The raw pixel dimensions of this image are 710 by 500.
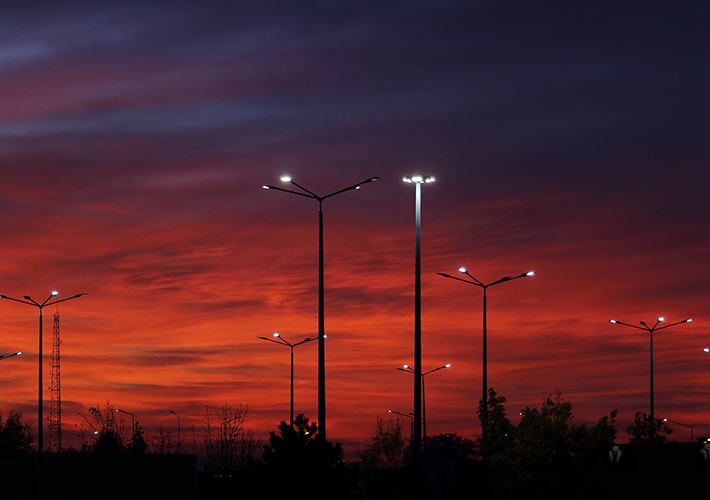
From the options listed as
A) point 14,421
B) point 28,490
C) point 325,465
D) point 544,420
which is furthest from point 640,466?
point 14,421

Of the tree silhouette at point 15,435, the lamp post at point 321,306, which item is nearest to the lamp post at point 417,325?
the lamp post at point 321,306

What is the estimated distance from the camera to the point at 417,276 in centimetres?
4188

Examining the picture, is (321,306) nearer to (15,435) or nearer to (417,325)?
(417,325)

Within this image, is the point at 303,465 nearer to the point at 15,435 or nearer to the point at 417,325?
the point at 417,325

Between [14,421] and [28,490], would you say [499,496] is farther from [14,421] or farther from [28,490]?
[14,421]

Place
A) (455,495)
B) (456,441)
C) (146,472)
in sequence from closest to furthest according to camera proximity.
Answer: (146,472) < (455,495) < (456,441)

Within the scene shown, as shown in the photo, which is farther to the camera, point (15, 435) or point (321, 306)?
point (15, 435)

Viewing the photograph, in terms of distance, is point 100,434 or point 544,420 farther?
point 100,434

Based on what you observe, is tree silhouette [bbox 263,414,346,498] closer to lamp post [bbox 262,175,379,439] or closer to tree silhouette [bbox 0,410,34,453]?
lamp post [bbox 262,175,379,439]

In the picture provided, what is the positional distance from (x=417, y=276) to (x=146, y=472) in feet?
55.4

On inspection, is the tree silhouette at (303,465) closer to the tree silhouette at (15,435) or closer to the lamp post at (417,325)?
the lamp post at (417,325)

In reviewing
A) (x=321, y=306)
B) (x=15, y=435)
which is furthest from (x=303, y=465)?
(x=15, y=435)

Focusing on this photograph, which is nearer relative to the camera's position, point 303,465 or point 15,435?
point 303,465

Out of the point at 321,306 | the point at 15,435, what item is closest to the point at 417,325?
the point at 321,306
